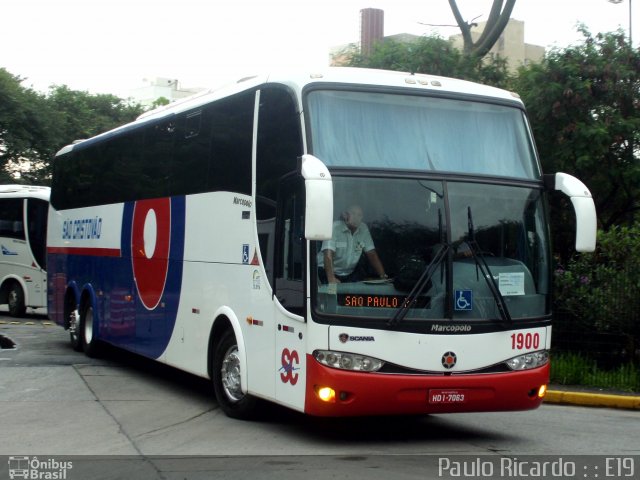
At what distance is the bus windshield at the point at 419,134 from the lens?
9.00m

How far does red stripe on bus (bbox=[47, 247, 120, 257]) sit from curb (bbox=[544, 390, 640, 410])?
6510mm

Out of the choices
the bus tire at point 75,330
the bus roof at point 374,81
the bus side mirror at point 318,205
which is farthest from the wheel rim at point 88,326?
the bus side mirror at point 318,205

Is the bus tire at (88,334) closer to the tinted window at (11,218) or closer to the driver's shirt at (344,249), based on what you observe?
the driver's shirt at (344,249)

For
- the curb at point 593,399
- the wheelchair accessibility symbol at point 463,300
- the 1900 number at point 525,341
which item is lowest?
the curb at point 593,399

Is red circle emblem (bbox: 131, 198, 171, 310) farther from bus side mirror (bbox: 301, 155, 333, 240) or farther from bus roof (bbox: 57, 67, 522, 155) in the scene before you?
bus side mirror (bbox: 301, 155, 333, 240)

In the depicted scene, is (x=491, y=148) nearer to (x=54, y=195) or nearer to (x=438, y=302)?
(x=438, y=302)

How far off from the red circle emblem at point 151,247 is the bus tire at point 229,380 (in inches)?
87.5

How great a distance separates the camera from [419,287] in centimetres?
876

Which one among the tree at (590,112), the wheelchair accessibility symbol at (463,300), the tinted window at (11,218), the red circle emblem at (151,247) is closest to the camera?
the wheelchair accessibility symbol at (463,300)

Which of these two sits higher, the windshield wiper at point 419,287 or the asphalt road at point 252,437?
the windshield wiper at point 419,287

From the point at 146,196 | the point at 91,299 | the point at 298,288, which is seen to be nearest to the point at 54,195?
the point at 91,299

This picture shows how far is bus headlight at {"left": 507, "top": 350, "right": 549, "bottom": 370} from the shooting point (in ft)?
30.1

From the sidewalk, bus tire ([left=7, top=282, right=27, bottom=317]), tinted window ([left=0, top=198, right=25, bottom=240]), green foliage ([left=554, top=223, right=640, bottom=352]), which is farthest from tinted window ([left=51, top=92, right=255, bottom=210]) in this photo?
bus tire ([left=7, top=282, right=27, bottom=317])

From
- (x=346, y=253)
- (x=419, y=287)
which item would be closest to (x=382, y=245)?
(x=346, y=253)
